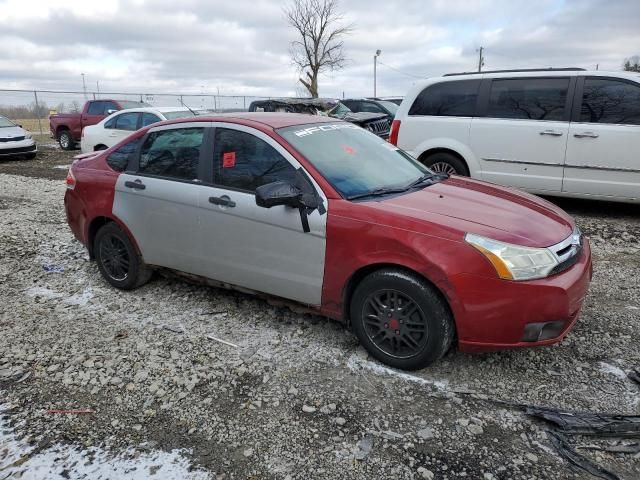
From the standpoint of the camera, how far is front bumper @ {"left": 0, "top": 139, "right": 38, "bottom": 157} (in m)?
14.6

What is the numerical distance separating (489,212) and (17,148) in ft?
50.2

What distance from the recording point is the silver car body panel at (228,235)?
352 centimetres

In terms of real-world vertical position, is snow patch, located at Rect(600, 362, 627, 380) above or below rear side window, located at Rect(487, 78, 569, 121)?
Result: below

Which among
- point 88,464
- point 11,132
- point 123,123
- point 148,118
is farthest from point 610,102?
point 11,132

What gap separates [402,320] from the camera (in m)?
3.23

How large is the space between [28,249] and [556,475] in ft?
19.3

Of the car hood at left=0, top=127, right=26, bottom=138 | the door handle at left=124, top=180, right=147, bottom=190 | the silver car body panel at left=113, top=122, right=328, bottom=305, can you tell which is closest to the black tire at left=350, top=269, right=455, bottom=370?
the silver car body panel at left=113, top=122, right=328, bottom=305

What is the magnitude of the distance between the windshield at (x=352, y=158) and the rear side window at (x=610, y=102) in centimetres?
333

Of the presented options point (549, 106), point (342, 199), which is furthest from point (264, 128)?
point (549, 106)

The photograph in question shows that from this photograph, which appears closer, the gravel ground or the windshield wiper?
the gravel ground

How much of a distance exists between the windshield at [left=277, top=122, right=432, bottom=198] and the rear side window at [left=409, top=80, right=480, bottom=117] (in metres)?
3.24

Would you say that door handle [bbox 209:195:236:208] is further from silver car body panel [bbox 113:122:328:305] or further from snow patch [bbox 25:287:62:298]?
snow patch [bbox 25:287:62:298]

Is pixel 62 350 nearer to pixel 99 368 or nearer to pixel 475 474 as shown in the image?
pixel 99 368

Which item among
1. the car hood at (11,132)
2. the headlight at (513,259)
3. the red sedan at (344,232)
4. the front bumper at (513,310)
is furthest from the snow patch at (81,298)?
the car hood at (11,132)
